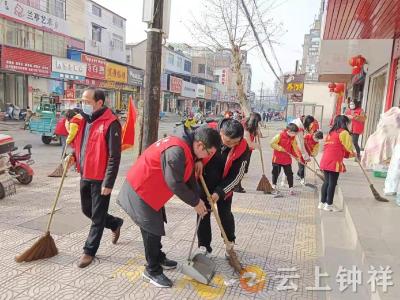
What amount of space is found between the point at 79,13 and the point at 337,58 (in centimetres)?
2024

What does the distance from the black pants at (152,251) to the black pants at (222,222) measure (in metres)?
0.64

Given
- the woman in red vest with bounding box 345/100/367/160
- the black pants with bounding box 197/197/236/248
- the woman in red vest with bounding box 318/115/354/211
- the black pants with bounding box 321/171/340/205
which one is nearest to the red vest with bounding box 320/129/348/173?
the woman in red vest with bounding box 318/115/354/211

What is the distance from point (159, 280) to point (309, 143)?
15.9 feet

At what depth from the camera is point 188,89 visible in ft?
147

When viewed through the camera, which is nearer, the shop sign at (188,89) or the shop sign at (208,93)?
the shop sign at (188,89)

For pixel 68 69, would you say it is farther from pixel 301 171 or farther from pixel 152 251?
pixel 152 251

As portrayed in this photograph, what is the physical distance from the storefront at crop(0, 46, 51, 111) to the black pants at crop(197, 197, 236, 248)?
1739 cm

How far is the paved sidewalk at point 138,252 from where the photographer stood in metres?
2.86

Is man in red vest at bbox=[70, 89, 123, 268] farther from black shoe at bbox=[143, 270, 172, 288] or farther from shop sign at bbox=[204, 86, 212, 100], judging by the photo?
shop sign at bbox=[204, 86, 212, 100]

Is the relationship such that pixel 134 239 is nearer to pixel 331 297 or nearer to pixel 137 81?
pixel 331 297

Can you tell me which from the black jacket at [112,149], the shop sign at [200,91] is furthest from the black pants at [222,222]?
the shop sign at [200,91]

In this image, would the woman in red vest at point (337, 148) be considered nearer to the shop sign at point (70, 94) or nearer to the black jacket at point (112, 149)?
the black jacket at point (112, 149)

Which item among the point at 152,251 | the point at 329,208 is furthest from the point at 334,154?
the point at 152,251

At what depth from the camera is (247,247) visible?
3.83 meters
